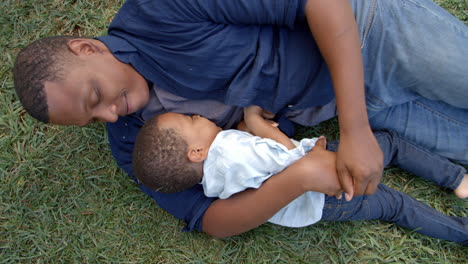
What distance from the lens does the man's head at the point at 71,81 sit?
61.2 inches

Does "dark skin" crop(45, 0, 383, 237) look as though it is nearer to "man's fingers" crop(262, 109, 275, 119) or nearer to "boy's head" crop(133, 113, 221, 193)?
"boy's head" crop(133, 113, 221, 193)

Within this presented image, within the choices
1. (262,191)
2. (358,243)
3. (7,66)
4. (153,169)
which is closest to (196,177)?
(153,169)

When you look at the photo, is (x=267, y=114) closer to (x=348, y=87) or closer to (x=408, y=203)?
(x=348, y=87)

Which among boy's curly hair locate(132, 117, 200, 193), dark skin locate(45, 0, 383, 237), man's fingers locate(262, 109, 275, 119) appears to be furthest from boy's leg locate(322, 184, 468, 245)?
boy's curly hair locate(132, 117, 200, 193)

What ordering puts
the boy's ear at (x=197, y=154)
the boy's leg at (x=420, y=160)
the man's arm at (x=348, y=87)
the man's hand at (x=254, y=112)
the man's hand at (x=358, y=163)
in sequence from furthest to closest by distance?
the boy's leg at (x=420, y=160) → the man's hand at (x=254, y=112) → the boy's ear at (x=197, y=154) → the man's hand at (x=358, y=163) → the man's arm at (x=348, y=87)

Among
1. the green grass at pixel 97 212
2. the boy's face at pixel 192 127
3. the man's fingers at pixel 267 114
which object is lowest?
the green grass at pixel 97 212

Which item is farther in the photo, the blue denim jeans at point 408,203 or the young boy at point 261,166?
the blue denim jeans at point 408,203

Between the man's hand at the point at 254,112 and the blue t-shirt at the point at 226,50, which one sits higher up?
the blue t-shirt at the point at 226,50

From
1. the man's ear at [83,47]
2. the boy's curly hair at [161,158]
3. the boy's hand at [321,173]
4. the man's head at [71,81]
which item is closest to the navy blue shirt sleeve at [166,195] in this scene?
the boy's curly hair at [161,158]

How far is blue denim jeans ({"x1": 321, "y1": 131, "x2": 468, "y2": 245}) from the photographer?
6.47 feet

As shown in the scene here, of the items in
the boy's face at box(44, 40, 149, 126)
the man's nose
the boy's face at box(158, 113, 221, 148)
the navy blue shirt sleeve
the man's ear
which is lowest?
the navy blue shirt sleeve

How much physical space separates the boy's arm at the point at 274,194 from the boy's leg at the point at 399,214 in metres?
0.30

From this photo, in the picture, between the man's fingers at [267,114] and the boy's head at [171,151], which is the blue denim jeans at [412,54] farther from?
the boy's head at [171,151]

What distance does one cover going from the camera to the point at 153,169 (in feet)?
5.76
